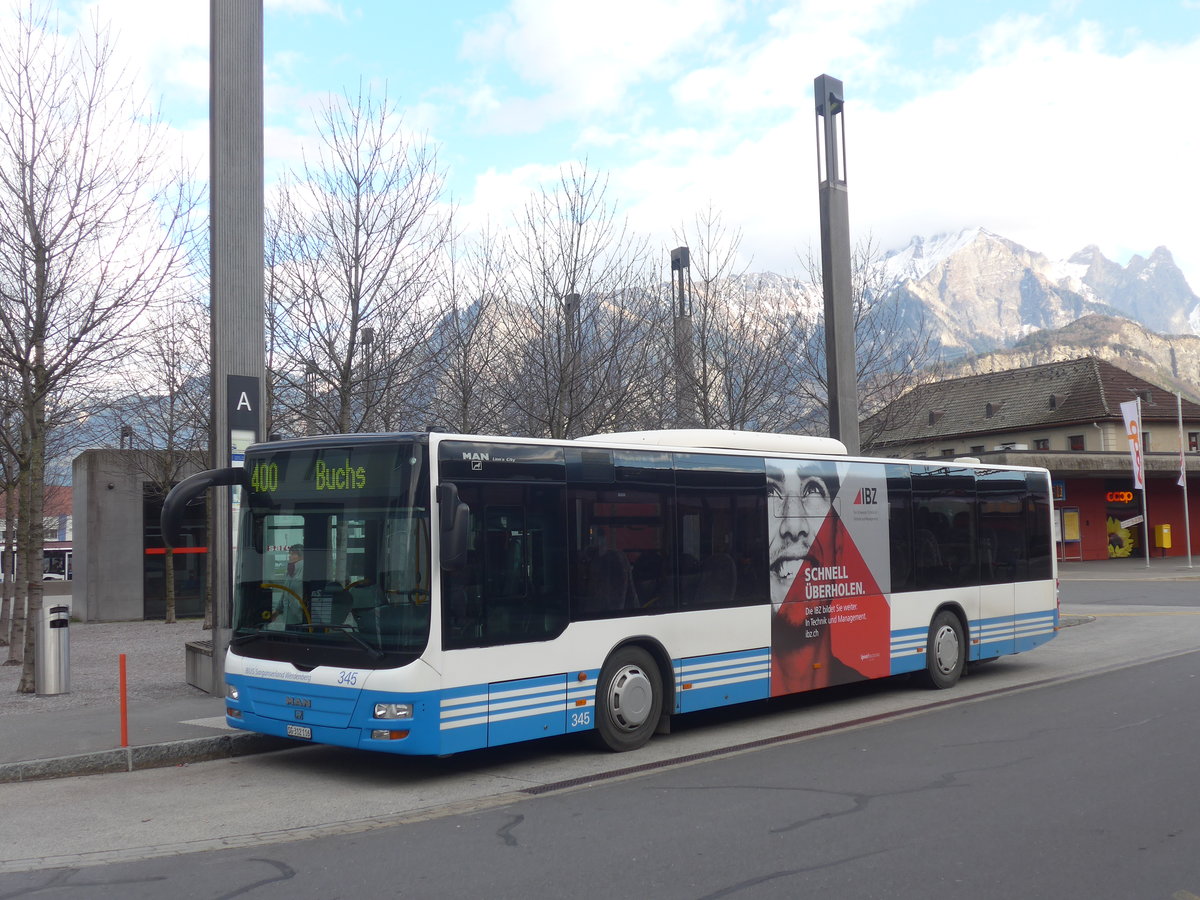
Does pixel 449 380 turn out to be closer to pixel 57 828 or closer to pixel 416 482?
pixel 416 482

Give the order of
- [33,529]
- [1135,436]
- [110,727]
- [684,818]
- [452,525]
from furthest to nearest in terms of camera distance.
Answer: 1. [1135,436]
2. [33,529]
3. [110,727]
4. [452,525]
5. [684,818]

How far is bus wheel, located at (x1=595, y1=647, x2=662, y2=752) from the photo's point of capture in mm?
9523

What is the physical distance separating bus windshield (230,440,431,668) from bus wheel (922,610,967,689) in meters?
7.38

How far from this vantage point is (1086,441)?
183ft

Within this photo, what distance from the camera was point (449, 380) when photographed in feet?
66.2

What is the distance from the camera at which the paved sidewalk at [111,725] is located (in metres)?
9.21

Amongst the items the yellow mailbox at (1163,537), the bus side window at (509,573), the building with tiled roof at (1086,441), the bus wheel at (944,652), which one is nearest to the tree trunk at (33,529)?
the bus side window at (509,573)

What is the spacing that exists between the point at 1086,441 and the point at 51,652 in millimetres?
52555

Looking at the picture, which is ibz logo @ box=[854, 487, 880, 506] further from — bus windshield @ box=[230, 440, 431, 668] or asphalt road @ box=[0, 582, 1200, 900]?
bus windshield @ box=[230, 440, 431, 668]

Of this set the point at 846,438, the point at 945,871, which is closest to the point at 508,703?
the point at 945,871

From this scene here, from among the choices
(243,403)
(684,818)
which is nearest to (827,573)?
(684,818)

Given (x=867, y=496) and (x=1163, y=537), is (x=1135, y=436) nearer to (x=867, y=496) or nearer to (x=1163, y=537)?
(x=1163, y=537)

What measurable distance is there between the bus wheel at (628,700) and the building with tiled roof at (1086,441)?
1200 inches

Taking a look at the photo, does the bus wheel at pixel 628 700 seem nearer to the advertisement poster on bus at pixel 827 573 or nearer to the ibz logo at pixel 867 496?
the advertisement poster on bus at pixel 827 573
